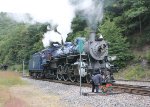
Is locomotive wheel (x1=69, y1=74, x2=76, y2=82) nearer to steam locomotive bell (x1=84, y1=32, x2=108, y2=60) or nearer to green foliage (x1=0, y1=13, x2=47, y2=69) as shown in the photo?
steam locomotive bell (x1=84, y1=32, x2=108, y2=60)

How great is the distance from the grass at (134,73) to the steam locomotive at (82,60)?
4.87m

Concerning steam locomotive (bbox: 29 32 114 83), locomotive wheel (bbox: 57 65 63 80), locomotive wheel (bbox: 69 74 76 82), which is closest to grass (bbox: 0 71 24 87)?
locomotive wheel (bbox: 57 65 63 80)

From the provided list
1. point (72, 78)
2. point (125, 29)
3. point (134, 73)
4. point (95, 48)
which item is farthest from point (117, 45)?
point (95, 48)

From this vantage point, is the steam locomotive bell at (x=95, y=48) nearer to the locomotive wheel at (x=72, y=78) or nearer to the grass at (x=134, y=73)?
the locomotive wheel at (x=72, y=78)

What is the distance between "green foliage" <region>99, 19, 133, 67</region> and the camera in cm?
3203

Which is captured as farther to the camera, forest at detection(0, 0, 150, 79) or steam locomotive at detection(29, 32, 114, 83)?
forest at detection(0, 0, 150, 79)

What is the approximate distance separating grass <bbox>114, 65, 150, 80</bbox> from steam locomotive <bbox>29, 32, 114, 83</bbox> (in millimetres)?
4873

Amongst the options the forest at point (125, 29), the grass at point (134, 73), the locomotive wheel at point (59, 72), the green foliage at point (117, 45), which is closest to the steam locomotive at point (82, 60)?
the locomotive wheel at point (59, 72)

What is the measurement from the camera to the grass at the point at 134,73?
2705 centimetres

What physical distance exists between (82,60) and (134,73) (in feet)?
26.0

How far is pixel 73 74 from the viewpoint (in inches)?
910

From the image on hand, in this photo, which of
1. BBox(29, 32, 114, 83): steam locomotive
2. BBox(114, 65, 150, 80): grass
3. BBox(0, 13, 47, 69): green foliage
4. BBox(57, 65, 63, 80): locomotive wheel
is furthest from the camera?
BBox(0, 13, 47, 69): green foliage

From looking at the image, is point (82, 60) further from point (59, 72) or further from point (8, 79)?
point (8, 79)

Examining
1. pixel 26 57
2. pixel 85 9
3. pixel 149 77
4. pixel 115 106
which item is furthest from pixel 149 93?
pixel 26 57
